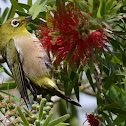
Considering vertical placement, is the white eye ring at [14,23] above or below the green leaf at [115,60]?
above

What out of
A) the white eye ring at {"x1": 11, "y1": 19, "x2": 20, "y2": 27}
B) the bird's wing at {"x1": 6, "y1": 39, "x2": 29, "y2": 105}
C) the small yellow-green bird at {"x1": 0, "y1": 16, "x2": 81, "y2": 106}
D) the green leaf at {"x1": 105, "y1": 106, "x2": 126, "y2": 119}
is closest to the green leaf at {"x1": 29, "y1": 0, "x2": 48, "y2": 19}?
the green leaf at {"x1": 105, "y1": 106, "x2": 126, "y2": 119}

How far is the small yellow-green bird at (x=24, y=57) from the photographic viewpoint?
3.18m

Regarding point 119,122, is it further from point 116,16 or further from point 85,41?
point 116,16

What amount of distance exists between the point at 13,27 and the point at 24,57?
1.23ft

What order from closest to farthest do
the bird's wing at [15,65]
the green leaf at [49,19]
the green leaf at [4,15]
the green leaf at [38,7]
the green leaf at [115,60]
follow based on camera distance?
the green leaf at [38,7], the green leaf at [49,19], the green leaf at [115,60], the bird's wing at [15,65], the green leaf at [4,15]

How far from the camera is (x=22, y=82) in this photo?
317 cm

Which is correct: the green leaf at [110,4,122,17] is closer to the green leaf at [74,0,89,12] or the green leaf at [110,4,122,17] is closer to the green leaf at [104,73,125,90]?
the green leaf at [74,0,89,12]

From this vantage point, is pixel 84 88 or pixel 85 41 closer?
pixel 85 41

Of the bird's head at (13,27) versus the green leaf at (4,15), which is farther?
the bird's head at (13,27)

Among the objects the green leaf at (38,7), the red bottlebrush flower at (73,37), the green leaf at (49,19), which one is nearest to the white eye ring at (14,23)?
the green leaf at (49,19)

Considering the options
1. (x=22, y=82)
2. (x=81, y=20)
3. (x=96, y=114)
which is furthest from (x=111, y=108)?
(x=22, y=82)

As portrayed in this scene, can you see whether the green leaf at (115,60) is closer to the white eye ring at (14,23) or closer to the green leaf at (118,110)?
the green leaf at (118,110)

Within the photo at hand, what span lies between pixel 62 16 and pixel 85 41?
0.73 feet

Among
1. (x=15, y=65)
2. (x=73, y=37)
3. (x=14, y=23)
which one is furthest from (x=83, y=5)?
(x=14, y=23)
